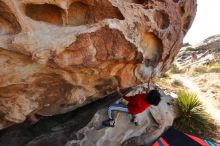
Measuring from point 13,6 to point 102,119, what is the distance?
478cm

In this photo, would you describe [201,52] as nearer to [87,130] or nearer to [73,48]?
[87,130]

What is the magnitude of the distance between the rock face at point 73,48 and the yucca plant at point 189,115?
4.58 meters

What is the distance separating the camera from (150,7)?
7816 millimetres

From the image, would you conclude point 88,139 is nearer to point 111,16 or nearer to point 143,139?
point 143,139

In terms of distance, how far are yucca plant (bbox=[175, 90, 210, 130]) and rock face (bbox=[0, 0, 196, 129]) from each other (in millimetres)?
4580

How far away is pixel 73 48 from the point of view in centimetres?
655

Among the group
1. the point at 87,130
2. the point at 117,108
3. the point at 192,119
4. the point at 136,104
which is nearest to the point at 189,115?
the point at 192,119

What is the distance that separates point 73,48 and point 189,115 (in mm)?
7592

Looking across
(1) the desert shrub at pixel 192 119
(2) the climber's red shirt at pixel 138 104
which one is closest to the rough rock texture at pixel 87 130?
(2) the climber's red shirt at pixel 138 104

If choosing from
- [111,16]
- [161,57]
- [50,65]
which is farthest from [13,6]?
[161,57]

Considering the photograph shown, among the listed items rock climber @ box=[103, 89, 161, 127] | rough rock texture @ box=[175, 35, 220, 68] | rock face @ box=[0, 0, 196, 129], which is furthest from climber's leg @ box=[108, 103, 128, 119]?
rough rock texture @ box=[175, 35, 220, 68]

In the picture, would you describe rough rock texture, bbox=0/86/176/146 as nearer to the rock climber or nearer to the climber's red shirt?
the rock climber

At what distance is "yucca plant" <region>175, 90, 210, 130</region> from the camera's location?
1266 centimetres

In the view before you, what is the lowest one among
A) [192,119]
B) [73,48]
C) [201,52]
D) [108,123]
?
[192,119]
